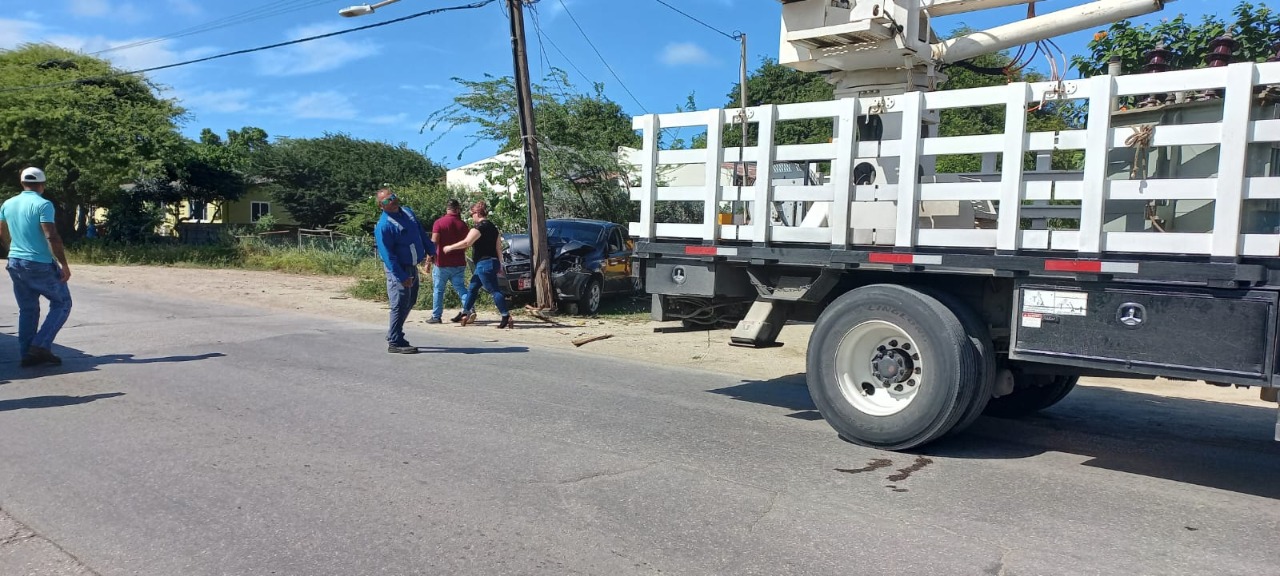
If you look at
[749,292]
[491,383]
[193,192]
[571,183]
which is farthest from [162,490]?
[193,192]

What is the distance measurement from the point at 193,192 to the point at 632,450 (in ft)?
117

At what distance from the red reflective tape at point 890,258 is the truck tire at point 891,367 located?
18cm

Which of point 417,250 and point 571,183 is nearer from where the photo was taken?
point 417,250

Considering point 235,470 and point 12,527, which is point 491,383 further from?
point 12,527

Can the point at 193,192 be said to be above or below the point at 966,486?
above

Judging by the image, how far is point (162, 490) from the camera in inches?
182

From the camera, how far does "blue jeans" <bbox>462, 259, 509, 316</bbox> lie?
11.6 metres

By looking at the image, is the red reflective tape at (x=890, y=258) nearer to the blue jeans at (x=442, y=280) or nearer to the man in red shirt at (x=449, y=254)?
the man in red shirt at (x=449, y=254)

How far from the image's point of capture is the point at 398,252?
9.05 m

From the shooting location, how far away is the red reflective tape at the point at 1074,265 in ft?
16.0

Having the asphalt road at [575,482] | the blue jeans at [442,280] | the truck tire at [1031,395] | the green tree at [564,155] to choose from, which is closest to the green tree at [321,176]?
the green tree at [564,155]

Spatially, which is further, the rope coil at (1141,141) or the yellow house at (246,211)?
the yellow house at (246,211)

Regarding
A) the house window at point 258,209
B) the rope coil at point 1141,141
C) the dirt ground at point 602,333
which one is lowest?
the dirt ground at point 602,333

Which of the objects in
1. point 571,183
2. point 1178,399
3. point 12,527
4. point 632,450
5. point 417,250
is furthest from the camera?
point 571,183
